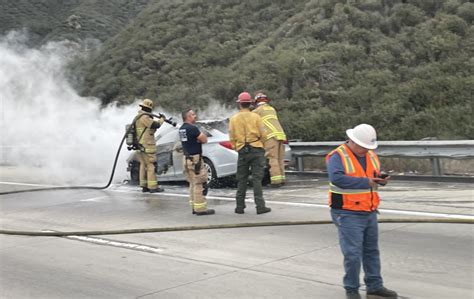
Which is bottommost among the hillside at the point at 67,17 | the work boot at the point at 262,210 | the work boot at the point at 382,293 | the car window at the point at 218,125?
the work boot at the point at 382,293

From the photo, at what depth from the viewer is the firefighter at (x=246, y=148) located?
9.44m

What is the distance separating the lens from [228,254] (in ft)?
22.9

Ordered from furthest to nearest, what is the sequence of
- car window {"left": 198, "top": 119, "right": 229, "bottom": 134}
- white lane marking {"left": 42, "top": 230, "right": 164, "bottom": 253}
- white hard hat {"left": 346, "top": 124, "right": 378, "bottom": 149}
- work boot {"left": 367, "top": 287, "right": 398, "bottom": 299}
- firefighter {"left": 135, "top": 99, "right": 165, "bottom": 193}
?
car window {"left": 198, "top": 119, "right": 229, "bottom": 134} → firefighter {"left": 135, "top": 99, "right": 165, "bottom": 193} → white lane marking {"left": 42, "top": 230, "right": 164, "bottom": 253} → work boot {"left": 367, "top": 287, "right": 398, "bottom": 299} → white hard hat {"left": 346, "top": 124, "right": 378, "bottom": 149}

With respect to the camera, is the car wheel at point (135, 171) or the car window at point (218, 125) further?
the car wheel at point (135, 171)

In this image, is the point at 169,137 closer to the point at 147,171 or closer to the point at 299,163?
the point at 147,171

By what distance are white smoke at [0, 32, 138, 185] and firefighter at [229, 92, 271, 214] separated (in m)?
6.36

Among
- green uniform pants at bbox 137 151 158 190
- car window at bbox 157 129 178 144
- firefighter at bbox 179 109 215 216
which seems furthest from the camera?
car window at bbox 157 129 178 144

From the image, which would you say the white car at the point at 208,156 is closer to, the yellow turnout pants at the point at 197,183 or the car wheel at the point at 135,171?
the car wheel at the point at 135,171

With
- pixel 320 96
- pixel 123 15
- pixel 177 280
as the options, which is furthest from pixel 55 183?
pixel 123 15

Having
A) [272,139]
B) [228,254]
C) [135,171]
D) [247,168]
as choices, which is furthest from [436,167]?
[228,254]

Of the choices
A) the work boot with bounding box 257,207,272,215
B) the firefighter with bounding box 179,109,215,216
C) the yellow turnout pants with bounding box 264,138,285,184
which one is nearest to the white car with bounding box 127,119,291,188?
the yellow turnout pants with bounding box 264,138,285,184

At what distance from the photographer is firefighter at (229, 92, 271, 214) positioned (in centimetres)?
944

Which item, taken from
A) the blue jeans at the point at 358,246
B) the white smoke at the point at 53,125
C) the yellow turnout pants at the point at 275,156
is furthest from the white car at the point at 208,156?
the blue jeans at the point at 358,246

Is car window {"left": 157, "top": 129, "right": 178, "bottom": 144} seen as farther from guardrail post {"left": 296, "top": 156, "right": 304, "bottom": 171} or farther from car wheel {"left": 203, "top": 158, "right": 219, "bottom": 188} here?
guardrail post {"left": 296, "top": 156, "right": 304, "bottom": 171}
